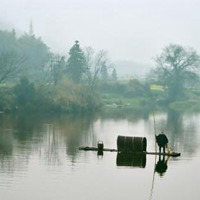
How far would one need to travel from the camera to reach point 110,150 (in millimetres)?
34469

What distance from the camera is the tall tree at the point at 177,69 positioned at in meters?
114

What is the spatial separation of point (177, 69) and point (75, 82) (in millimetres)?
24084

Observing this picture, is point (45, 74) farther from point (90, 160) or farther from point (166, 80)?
point (90, 160)

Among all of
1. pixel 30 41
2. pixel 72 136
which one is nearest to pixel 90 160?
pixel 72 136

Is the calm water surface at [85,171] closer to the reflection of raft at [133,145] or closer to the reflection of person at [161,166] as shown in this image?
the reflection of person at [161,166]

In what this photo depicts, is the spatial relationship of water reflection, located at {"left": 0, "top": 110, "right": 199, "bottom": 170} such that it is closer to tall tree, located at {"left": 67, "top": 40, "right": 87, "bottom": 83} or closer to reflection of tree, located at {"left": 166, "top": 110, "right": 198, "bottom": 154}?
reflection of tree, located at {"left": 166, "top": 110, "right": 198, "bottom": 154}

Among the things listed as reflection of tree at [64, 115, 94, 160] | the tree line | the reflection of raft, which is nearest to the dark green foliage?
the tree line

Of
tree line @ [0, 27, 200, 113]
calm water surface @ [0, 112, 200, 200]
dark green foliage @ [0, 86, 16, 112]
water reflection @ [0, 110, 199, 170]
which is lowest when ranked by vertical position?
calm water surface @ [0, 112, 200, 200]

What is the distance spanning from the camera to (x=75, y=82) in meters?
102

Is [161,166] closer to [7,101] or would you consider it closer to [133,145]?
[133,145]

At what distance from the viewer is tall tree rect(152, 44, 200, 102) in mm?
113750

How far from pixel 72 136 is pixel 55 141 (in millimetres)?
3769

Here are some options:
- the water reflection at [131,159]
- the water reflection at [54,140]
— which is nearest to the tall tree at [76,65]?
the water reflection at [54,140]

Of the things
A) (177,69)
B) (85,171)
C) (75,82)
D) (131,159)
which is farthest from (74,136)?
(177,69)
